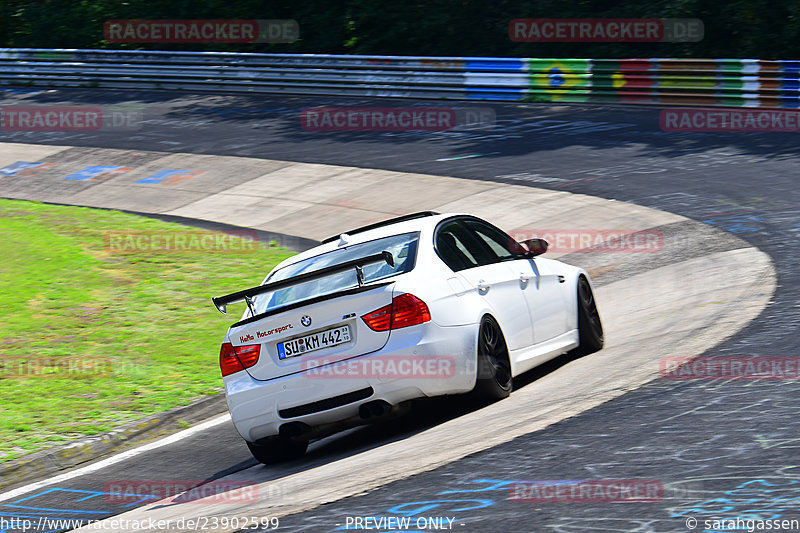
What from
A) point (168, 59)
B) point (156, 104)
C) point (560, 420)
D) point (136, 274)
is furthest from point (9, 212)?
point (560, 420)

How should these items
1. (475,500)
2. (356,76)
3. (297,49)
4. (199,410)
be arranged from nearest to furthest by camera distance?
(475,500), (199,410), (356,76), (297,49)

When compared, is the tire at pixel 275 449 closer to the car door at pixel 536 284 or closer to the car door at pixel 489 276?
the car door at pixel 489 276

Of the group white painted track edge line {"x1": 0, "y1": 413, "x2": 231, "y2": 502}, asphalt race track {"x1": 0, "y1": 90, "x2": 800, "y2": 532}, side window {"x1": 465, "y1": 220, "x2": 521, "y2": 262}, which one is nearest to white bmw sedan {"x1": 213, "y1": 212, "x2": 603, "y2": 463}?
asphalt race track {"x1": 0, "y1": 90, "x2": 800, "y2": 532}

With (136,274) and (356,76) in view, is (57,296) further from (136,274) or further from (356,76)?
(356,76)

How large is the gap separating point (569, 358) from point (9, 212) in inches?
527

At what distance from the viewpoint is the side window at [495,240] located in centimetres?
858

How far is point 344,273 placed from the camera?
24.8ft

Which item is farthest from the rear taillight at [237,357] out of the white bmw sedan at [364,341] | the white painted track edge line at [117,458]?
the white painted track edge line at [117,458]

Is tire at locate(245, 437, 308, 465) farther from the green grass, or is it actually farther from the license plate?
the green grass

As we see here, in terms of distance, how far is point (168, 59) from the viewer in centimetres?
3131

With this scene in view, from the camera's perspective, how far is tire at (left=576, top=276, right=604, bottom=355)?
9.09 m

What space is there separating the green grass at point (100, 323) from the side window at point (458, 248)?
9.91ft

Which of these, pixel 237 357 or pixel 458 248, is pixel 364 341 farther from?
pixel 458 248

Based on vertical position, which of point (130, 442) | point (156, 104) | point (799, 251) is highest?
point (156, 104)
